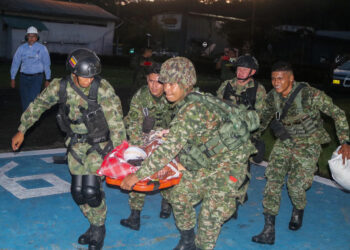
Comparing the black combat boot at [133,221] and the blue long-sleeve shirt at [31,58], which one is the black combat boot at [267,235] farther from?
the blue long-sleeve shirt at [31,58]

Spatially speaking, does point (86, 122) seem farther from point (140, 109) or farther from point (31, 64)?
point (31, 64)

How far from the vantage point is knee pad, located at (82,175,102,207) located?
4.25 metres

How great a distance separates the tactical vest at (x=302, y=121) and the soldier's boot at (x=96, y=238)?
2557 millimetres

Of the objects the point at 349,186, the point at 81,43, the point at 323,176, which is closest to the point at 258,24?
the point at 81,43

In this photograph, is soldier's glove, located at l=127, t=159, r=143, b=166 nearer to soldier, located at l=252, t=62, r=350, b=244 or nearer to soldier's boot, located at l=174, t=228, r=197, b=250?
soldier's boot, located at l=174, t=228, r=197, b=250

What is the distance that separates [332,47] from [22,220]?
55269mm

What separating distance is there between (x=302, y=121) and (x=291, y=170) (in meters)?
0.62

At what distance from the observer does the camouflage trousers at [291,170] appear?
5.13 m

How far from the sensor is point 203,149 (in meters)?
3.91

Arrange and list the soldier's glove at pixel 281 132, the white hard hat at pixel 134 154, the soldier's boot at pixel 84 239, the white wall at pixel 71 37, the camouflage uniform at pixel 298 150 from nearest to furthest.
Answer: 1. the white hard hat at pixel 134 154
2. the soldier's boot at pixel 84 239
3. the camouflage uniform at pixel 298 150
4. the soldier's glove at pixel 281 132
5. the white wall at pixel 71 37

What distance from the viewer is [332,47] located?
179 ft

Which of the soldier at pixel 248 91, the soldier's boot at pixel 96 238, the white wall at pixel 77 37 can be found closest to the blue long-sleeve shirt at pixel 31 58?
the soldier at pixel 248 91

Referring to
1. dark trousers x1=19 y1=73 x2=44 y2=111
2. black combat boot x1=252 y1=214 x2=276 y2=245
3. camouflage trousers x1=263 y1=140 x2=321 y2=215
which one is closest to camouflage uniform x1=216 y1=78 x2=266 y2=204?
camouflage trousers x1=263 y1=140 x2=321 y2=215

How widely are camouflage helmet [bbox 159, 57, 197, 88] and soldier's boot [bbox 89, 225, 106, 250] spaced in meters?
1.80
